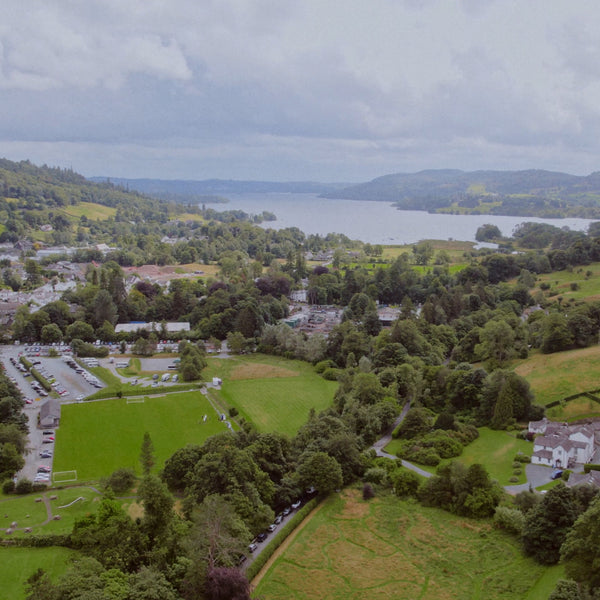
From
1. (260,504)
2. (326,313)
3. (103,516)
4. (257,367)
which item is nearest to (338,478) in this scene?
(260,504)

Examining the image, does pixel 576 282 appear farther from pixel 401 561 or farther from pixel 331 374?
pixel 401 561

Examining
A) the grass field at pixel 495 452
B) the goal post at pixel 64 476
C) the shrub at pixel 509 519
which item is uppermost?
the shrub at pixel 509 519

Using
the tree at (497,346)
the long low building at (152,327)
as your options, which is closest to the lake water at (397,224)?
the long low building at (152,327)

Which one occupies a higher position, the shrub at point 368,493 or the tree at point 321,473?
the tree at point 321,473

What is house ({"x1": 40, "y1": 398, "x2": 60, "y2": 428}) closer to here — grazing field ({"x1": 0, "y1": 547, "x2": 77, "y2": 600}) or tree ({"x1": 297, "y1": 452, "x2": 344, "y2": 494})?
grazing field ({"x1": 0, "y1": 547, "x2": 77, "y2": 600})

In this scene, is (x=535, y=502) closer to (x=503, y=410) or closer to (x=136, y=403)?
(x=503, y=410)

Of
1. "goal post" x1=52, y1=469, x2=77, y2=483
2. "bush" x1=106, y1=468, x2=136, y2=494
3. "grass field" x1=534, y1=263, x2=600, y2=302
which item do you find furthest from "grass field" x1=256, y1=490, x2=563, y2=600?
"grass field" x1=534, y1=263, x2=600, y2=302

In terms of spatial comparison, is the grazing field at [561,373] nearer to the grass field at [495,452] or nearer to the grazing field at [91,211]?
the grass field at [495,452]

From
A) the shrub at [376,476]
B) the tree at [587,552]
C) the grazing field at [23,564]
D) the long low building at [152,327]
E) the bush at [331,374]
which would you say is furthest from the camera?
the long low building at [152,327]
